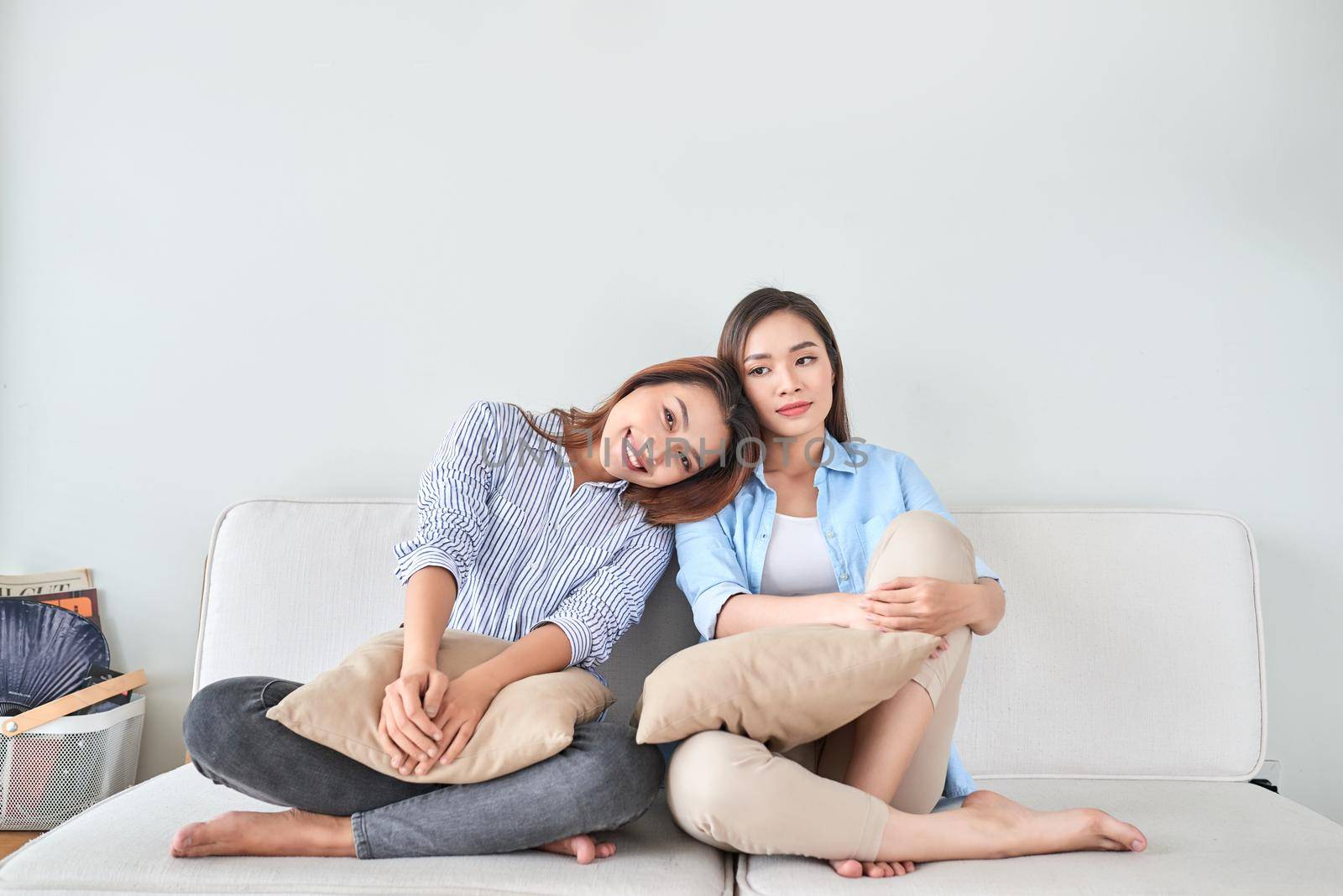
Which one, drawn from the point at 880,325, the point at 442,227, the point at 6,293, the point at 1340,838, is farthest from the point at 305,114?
the point at 1340,838

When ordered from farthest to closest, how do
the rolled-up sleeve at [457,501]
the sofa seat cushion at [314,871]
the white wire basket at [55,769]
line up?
1. the white wire basket at [55,769]
2. the rolled-up sleeve at [457,501]
3. the sofa seat cushion at [314,871]

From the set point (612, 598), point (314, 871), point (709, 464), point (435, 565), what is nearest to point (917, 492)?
point (709, 464)

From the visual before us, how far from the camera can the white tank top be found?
1.47 metres

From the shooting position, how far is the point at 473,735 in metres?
1.12

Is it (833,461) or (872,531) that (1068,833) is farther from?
(833,461)

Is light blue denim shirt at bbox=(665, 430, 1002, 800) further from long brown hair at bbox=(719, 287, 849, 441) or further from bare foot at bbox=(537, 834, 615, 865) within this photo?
bare foot at bbox=(537, 834, 615, 865)

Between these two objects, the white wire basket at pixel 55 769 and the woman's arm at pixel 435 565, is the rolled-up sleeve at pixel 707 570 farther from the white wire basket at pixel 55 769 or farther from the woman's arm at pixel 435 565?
the white wire basket at pixel 55 769

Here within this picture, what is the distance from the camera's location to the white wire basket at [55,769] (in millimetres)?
1582

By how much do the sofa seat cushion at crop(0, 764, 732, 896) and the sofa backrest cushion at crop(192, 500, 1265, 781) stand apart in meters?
0.44

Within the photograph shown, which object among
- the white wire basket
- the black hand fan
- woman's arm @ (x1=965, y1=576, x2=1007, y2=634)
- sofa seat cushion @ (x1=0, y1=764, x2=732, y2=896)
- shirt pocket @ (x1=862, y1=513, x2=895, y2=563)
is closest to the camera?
sofa seat cushion @ (x1=0, y1=764, x2=732, y2=896)

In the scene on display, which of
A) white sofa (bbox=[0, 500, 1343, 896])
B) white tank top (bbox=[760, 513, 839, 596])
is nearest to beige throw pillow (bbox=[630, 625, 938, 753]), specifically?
white sofa (bbox=[0, 500, 1343, 896])

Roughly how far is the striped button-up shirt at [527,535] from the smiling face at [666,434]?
89mm

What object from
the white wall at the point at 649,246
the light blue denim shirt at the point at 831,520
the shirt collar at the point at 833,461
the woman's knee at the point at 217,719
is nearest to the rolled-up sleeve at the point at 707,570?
the light blue denim shirt at the point at 831,520

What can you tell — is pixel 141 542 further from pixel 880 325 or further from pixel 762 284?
pixel 880 325
